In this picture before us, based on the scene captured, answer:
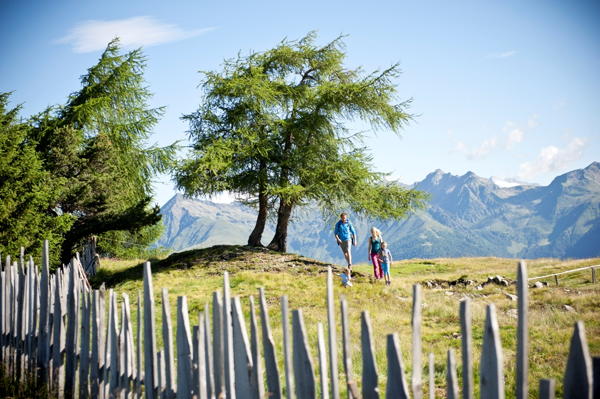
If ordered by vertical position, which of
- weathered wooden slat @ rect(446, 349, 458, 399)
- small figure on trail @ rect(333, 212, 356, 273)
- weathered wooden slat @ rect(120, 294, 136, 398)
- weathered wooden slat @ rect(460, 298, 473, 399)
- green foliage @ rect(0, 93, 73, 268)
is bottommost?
weathered wooden slat @ rect(120, 294, 136, 398)

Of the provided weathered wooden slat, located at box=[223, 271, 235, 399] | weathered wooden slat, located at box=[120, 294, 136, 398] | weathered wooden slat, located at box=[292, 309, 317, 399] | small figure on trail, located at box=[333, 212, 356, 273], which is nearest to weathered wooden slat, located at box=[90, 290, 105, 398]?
weathered wooden slat, located at box=[120, 294, 136, 398]

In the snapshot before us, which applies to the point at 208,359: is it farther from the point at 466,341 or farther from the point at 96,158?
the point at 96,158

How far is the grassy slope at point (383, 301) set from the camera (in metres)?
7.54

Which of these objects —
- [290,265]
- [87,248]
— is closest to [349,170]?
[290,265]

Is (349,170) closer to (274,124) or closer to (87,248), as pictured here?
(274,124)

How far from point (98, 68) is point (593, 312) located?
78.4 feet

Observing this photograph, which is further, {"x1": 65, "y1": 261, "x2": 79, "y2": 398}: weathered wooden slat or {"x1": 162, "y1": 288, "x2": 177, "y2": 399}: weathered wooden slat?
{"x1": 65, "y1": 261, "x2": 79, "y2": 398}: weathered wooden slat

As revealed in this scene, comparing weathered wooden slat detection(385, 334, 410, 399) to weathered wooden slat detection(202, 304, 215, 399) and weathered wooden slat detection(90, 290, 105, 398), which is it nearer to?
weathered wooden slat detection(202, 304, 215, 399)

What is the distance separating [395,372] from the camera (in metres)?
2.60

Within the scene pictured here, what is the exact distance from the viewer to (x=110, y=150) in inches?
823

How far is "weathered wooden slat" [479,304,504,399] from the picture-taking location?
7.27ft

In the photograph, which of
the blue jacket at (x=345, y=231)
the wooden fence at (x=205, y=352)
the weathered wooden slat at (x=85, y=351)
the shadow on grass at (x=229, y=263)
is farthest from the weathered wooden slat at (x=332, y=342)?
the shadow on grass at (x=229, y=263)

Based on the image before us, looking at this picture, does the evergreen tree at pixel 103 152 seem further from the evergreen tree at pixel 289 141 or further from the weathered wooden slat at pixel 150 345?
the weathered wooden slat at pixel 150 345

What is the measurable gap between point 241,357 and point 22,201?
14.3 metres
